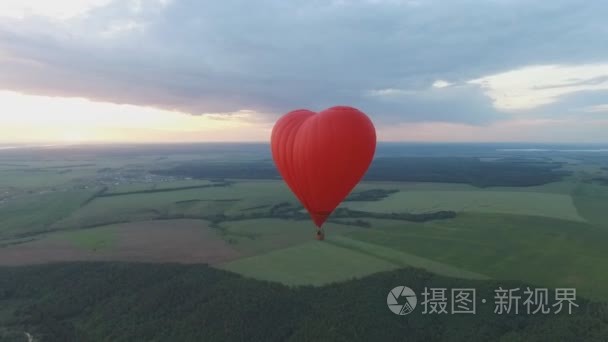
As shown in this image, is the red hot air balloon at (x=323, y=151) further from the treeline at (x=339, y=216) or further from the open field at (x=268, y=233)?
the treeline at (x=339, y=216)

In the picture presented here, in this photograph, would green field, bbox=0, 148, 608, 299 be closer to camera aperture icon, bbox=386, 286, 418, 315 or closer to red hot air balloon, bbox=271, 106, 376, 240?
camera aperture icon, bbox=386, 286, 418, 315

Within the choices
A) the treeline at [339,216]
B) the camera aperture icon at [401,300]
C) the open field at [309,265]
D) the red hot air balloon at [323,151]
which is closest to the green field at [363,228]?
the open field at [309,265]

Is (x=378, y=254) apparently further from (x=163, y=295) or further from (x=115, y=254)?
→ (x=115, y=254)

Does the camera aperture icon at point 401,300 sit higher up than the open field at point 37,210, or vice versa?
the open field at point 37,210

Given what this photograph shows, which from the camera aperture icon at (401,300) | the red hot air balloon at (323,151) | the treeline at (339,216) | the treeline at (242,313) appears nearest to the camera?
the red hot air balloon at (323,151)

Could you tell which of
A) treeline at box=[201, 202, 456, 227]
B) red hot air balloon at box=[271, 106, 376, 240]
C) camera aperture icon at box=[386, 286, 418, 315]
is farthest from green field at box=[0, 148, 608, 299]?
red hot air balloon at box=[271, 106, 376, 240]

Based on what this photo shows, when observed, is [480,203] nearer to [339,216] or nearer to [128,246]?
[339,216]

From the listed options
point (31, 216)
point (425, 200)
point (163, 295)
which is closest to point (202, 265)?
point (163, 295)
